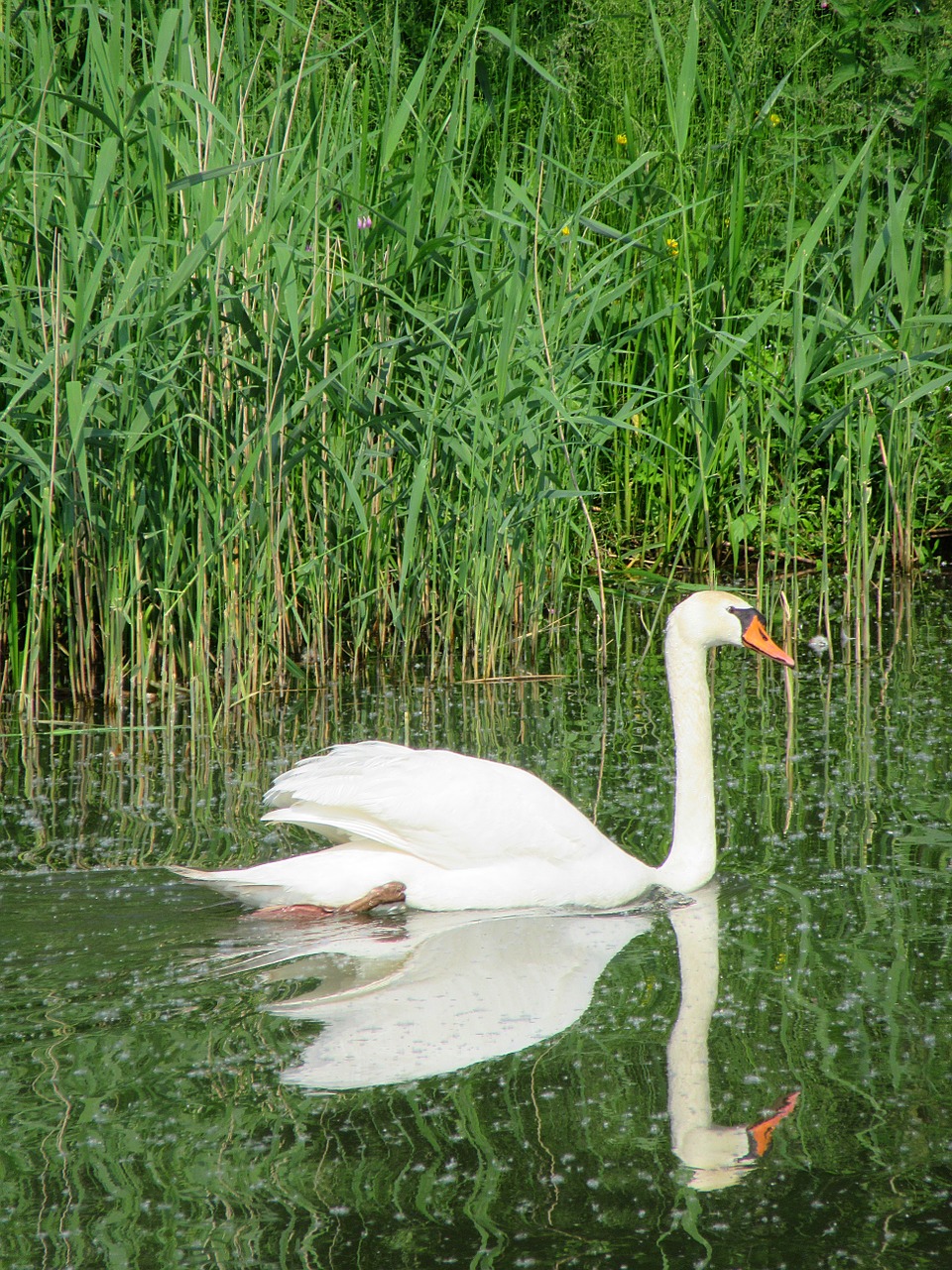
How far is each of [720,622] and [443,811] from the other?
968mm

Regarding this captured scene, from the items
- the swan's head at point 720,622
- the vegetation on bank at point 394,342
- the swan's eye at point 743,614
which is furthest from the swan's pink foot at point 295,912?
the vegetation on bank at point 394,342

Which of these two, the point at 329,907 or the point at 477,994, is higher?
the point at 329,907

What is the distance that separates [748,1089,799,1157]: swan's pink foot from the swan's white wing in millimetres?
1196

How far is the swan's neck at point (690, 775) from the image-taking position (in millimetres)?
4031

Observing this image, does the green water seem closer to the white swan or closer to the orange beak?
the white swan

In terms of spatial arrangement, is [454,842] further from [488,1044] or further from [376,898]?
[488,1044]

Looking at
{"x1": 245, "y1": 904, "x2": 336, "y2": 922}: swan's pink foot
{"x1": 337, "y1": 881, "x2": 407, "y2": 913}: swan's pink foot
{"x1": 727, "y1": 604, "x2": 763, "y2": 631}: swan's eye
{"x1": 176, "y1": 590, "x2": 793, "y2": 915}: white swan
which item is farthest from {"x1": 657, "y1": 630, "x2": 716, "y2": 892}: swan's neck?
{"x1": 245, "y1": 904, "x2": 336, "y2": 922}: swan's pink foot

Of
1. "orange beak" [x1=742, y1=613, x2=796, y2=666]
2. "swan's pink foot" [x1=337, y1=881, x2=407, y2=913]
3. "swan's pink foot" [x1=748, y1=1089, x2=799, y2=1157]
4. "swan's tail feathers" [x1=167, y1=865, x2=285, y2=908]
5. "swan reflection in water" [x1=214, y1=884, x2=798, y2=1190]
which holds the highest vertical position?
"orange beak" [x1=742, y1=613, x2=796, y2=666]

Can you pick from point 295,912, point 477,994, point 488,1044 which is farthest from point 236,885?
point 488,1044

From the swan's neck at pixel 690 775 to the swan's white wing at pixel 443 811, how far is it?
0.19m

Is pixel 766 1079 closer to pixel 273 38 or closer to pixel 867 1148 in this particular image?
pixel 867 1148

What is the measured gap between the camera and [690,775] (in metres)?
4.18

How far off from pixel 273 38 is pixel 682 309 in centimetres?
220

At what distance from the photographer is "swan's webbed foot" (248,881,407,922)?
389 cm
